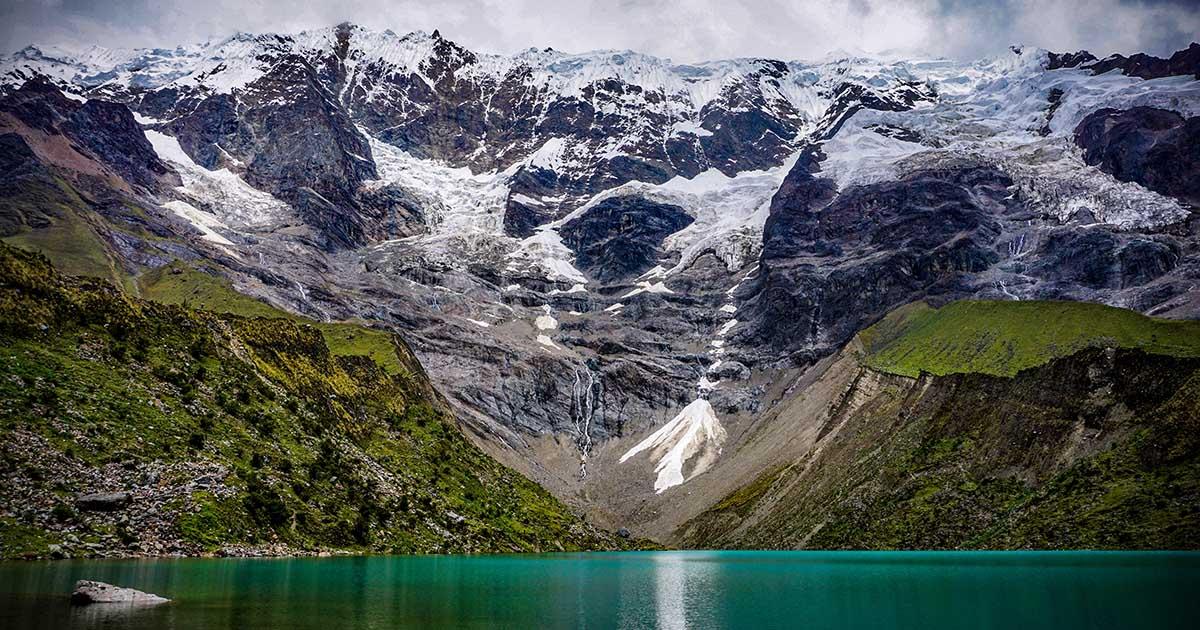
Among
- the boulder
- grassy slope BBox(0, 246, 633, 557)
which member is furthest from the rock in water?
the boulder

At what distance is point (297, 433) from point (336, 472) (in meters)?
6.31

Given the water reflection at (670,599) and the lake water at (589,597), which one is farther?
the water reflection at (670,599)

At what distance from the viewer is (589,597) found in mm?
61188

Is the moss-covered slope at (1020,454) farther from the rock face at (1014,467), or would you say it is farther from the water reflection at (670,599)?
the water reflection at (670,599)

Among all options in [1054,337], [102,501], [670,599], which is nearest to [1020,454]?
[1054,337]

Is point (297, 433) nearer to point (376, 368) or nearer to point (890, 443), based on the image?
point (376, 368)

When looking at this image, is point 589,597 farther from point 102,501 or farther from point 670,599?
point 102,501

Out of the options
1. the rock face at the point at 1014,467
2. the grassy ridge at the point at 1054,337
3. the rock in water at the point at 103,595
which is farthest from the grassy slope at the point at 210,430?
the grassy ridge at the point at 1054,337

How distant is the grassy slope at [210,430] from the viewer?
220 ft

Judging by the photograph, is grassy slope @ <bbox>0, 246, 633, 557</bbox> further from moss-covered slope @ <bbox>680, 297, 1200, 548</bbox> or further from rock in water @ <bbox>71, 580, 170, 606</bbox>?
moss-covered slope @ <bbox>680, 297, 1200, 548</bbox>

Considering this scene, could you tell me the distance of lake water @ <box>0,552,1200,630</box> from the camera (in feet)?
139

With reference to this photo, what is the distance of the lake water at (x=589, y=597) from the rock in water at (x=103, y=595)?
3.24ft

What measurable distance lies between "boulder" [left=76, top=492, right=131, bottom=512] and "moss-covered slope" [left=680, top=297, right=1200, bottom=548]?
104 metres

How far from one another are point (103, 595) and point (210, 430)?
137 feet
